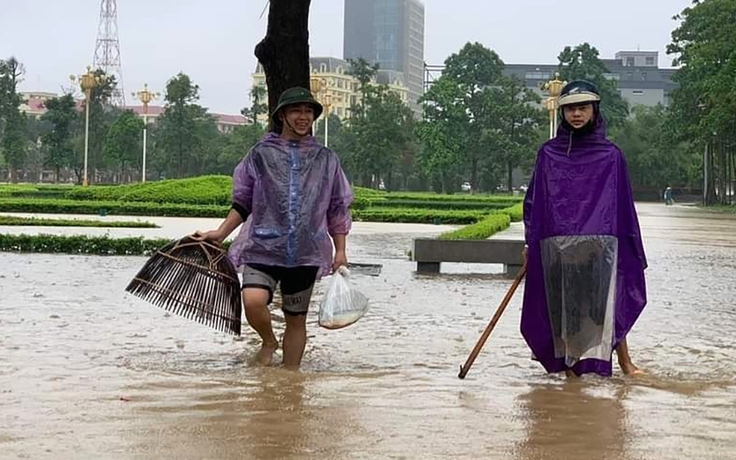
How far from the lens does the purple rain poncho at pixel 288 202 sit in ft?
16.3

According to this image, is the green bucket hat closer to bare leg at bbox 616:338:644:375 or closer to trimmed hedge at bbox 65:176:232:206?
bare leg at bbox 616:338:644:375

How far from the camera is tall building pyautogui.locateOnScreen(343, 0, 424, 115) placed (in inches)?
5472

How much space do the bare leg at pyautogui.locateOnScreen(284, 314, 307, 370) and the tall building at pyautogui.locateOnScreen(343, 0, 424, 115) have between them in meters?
130

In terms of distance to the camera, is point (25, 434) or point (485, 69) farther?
point (485, 69)

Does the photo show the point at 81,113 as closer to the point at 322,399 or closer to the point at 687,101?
the point at 687,101

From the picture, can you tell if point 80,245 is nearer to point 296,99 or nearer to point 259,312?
point 259,312

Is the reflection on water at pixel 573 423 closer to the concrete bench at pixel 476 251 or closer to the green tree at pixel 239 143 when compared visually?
the concrete bench at pixel 476 251

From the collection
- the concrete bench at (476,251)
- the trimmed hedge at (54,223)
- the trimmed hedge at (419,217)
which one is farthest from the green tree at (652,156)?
the concrete bench at (476,251)

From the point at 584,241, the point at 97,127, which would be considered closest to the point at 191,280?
the point at 584,241

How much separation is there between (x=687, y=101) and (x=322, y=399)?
161 feet

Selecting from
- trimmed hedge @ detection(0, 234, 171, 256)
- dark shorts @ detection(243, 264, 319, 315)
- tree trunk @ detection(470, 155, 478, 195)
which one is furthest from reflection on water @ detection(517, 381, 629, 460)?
tree trunk @ detection(470, 155, 478, 195)

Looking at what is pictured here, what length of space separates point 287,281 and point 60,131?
191 feet

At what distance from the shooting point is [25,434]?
12.5ft

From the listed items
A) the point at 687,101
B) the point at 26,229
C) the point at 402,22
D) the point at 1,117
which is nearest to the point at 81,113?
the point at 1,117
